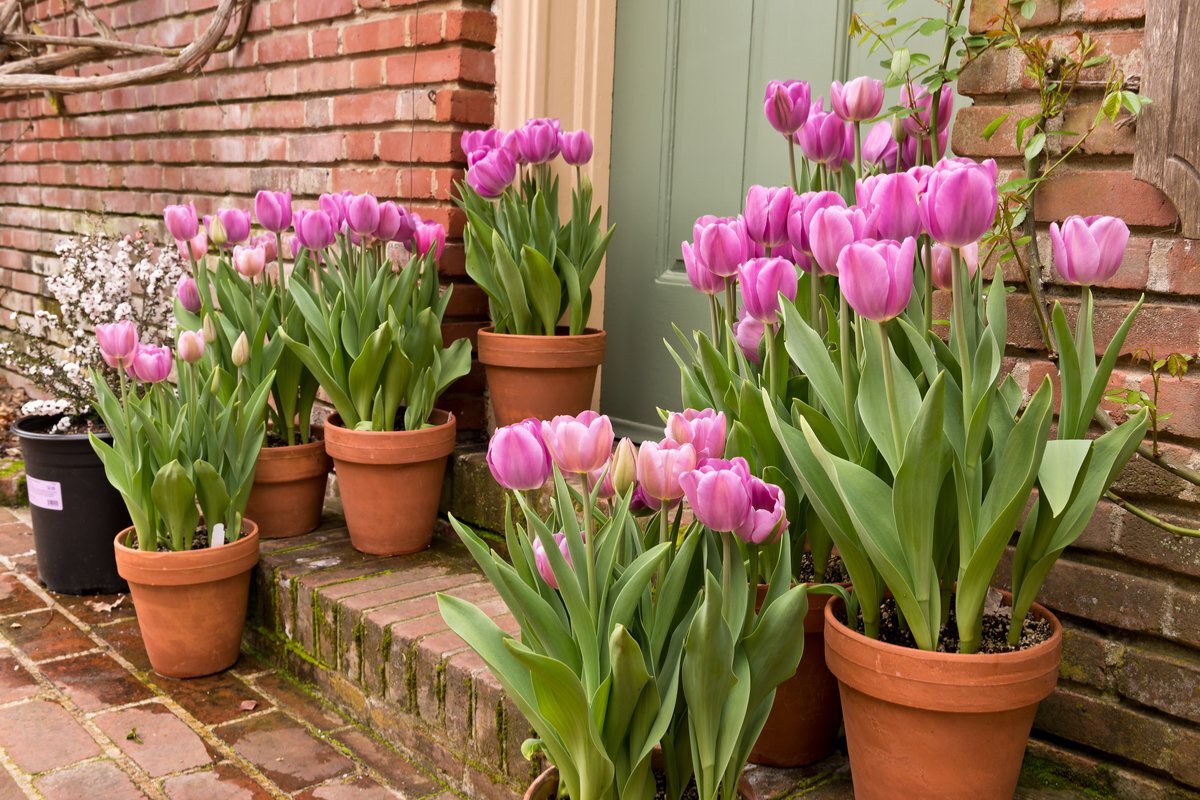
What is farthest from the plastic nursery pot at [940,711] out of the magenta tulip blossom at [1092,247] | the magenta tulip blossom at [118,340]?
the magenta tulip blossom at [118,340]

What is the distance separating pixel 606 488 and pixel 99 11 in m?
3.56

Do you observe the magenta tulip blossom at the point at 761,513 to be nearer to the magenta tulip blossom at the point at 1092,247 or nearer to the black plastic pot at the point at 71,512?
the magenta tulip blossom at the point at 1092,247

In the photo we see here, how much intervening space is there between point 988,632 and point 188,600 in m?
1.74

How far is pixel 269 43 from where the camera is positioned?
349 cm

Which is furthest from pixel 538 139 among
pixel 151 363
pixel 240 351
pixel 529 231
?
pixel 151 363

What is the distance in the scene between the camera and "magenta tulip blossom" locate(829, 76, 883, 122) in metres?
1.72

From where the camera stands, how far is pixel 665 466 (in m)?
1.22

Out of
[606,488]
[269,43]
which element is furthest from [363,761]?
[269,43]

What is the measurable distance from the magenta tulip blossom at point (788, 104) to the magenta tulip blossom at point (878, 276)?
2.20 ft

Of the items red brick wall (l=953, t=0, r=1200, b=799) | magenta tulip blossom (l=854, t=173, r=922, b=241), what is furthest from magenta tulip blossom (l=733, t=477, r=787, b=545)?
→ red brick wall (l=953, t=0, r=1200, b=799)

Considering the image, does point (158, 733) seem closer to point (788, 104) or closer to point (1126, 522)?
point (788, 104)

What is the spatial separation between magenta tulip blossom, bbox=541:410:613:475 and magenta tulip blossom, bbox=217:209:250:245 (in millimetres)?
1789

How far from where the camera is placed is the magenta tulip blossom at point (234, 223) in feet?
9.04

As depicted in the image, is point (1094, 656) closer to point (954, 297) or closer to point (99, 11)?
point (954, 297)
